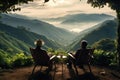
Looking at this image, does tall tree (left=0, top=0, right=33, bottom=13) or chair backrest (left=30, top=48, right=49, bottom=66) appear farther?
tall tree (left=0, top=0, right=33, bottom=13)

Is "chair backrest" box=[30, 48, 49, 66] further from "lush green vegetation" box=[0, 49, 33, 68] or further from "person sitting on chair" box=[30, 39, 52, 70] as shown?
"lush green vegetation" box=[0, 49, 33, 68]

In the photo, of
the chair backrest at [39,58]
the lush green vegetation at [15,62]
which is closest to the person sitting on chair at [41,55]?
the chair backrest at [39,58]

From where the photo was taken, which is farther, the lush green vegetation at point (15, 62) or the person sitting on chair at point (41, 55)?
the lush green vegetation at point (15, 62)

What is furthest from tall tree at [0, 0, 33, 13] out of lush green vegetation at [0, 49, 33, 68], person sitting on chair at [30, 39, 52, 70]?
person sitting on chair at [30, 39, 52, 70]

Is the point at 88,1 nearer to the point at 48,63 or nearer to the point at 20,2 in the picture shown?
the point at 20,2

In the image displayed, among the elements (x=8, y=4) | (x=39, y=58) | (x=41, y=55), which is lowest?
(x=39, y=58)

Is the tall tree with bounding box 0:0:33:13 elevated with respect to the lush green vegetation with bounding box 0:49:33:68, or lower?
elevated

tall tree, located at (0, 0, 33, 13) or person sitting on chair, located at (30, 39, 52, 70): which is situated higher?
tall tree, located at (0, 0, 33, 13)

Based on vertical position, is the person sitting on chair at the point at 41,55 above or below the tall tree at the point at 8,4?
below

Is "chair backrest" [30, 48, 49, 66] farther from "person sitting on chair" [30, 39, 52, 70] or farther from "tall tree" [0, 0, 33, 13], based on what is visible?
"tall tree" [0, 0, 33, 13]

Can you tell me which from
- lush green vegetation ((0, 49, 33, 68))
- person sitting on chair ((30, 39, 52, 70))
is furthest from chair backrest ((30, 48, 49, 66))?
lush green vegetation ((0, 49, 33, 68))

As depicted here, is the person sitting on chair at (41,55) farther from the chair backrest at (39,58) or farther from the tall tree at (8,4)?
the tall tree at (8,4)

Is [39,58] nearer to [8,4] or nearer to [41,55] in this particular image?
[41,55]

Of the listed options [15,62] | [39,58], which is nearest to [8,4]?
[15,62]
